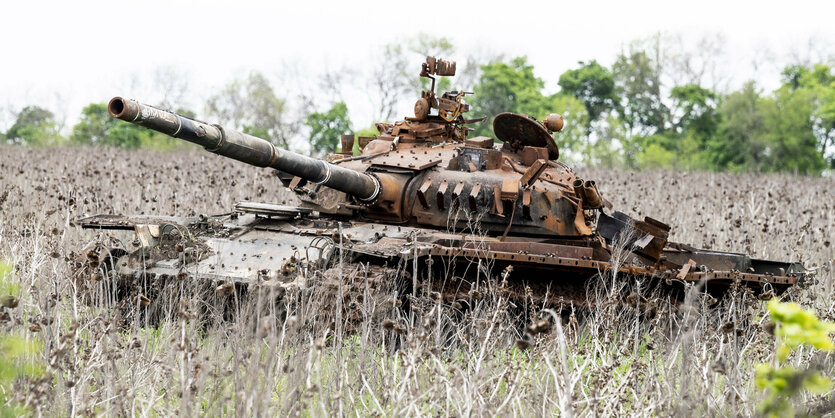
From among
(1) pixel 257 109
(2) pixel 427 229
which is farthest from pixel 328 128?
(2) pixel 427 229

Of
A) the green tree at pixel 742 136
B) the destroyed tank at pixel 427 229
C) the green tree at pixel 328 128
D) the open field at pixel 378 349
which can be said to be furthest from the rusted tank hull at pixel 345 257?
the green tree at pixel 742 136

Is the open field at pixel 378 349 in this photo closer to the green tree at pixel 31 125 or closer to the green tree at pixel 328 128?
the green tree at pixel 328 128

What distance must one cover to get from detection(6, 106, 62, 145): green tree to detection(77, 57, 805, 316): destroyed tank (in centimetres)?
2862

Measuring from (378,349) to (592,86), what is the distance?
120 feet

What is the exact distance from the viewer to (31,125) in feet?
128

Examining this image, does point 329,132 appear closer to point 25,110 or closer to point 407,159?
point 25,110

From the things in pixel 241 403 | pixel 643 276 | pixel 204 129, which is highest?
pixel 204 129

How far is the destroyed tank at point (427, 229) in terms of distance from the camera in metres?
6.98

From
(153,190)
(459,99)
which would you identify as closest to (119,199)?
(153,190)

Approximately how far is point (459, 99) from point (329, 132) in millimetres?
21225

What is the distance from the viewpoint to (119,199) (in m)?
12.9

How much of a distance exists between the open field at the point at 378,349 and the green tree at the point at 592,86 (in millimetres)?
22917

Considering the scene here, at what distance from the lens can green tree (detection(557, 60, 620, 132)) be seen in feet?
135

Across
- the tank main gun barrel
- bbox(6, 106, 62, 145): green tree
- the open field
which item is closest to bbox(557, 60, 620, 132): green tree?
bbox(6, 106, 62, 145): green tree
